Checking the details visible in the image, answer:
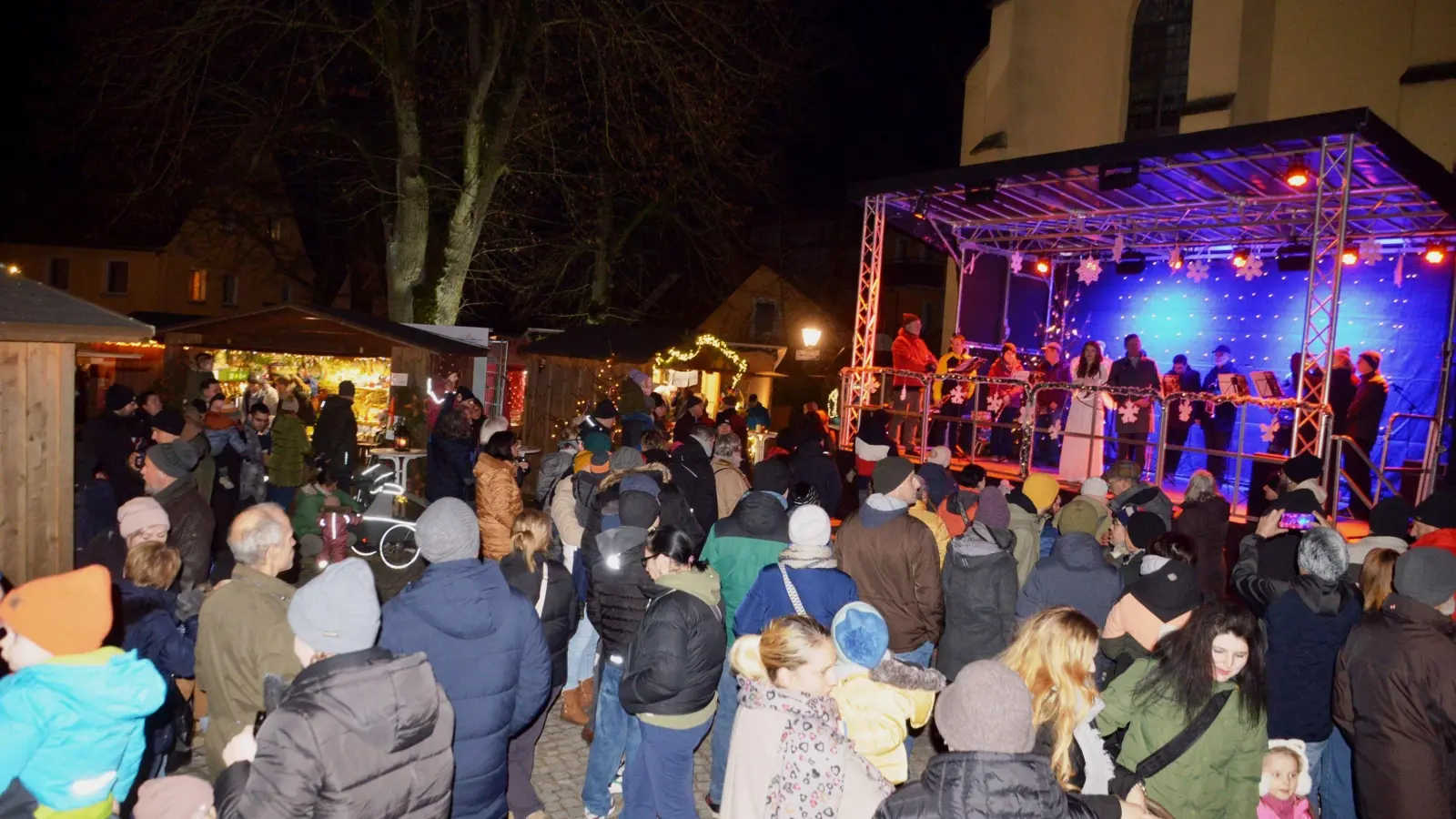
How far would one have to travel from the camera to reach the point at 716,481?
26.8ft

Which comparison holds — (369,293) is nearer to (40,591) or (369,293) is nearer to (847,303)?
(847,303)

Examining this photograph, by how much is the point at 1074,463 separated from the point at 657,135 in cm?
867

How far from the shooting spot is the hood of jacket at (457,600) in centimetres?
373

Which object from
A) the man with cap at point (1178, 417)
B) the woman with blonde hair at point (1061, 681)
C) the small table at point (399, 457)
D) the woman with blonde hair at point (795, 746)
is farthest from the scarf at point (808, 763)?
the man with cap at point (1178, 417)

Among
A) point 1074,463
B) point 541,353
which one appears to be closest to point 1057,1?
point 1074,463

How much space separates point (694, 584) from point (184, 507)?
10.3ft

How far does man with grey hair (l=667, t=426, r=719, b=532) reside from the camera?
25.4 feet

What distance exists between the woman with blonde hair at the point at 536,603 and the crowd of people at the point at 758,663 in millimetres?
16

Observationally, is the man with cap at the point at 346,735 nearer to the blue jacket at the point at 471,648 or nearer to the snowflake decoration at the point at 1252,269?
the blue jacket at the point at 471,648

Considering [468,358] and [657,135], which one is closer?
[468,358]

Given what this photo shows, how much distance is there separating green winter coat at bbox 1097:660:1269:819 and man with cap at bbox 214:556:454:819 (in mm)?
2500

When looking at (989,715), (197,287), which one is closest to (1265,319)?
(989,715)

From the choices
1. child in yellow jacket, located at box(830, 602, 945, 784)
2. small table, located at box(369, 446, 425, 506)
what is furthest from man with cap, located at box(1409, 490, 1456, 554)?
small table, located at box(369, 446, 425, 506)

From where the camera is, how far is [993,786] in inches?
102
